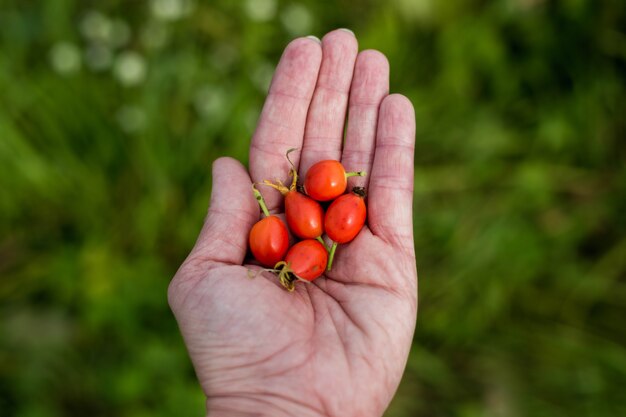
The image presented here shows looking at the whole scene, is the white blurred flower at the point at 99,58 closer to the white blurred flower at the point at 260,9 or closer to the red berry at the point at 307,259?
the white blurred flower at the point at 260,9

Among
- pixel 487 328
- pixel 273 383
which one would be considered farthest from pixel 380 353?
pixel 487 328

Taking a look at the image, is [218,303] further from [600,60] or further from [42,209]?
[600,60]

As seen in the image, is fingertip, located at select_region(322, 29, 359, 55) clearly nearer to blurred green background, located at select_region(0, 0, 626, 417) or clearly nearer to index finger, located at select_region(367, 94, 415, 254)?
index finger, located at select_region(367, 94, 415, 254)

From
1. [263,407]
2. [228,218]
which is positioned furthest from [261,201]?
[263,407]

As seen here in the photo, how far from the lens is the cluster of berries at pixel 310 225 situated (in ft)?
10.4

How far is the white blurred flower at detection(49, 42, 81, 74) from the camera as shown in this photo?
4.81 meters

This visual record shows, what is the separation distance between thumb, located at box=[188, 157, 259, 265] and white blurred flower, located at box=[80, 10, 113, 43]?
2274 mm

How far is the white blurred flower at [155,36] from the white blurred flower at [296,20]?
105 cm

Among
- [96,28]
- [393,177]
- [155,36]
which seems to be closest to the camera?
[393,177]

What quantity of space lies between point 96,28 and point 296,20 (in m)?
1.76

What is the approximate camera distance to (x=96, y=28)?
16.4 ft

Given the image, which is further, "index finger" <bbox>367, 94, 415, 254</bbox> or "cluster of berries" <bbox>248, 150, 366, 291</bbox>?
"index finger" <bbox>367, 94, 415, 254</bbox>

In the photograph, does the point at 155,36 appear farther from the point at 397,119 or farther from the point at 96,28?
the point at 397,119

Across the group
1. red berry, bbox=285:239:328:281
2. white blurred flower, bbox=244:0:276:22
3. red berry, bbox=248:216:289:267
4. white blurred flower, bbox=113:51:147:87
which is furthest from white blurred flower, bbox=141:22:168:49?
red berry, bbox=285:239:328:281
